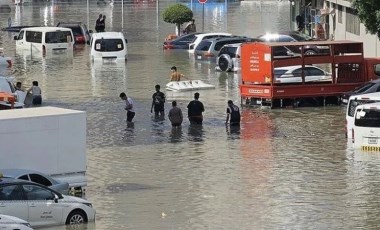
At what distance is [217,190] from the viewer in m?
28.2

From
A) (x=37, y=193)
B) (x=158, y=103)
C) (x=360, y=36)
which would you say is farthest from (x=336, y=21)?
(x=37, y=193)

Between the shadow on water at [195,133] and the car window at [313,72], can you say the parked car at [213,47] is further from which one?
the shadow on water at [195,133]

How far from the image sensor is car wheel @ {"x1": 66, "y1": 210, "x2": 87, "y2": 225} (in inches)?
920

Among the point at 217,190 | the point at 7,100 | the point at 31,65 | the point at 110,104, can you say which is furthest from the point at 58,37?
the point at 217,190

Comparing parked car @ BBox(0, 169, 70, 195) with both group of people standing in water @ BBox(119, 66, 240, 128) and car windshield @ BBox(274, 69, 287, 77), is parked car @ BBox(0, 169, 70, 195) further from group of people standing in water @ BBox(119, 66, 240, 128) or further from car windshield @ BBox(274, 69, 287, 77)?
car windshield @ BBox(274, 69, 287, 77)

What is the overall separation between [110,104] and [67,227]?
66.1 feet

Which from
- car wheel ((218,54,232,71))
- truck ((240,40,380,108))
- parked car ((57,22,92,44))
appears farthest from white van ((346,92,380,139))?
parked car ((57,22,92,44))

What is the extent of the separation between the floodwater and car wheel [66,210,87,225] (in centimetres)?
21

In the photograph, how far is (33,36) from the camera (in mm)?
63875

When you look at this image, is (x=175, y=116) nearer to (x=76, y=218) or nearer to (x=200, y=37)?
(x=76, y=218)

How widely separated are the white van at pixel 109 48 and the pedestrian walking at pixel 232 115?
67.7ft

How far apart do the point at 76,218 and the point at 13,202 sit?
1.49 m

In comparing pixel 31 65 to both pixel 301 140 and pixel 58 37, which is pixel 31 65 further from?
pixel 301 140

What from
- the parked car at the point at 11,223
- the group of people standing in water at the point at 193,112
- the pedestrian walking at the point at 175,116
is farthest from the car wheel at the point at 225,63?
the parked car at the point at 11,223
